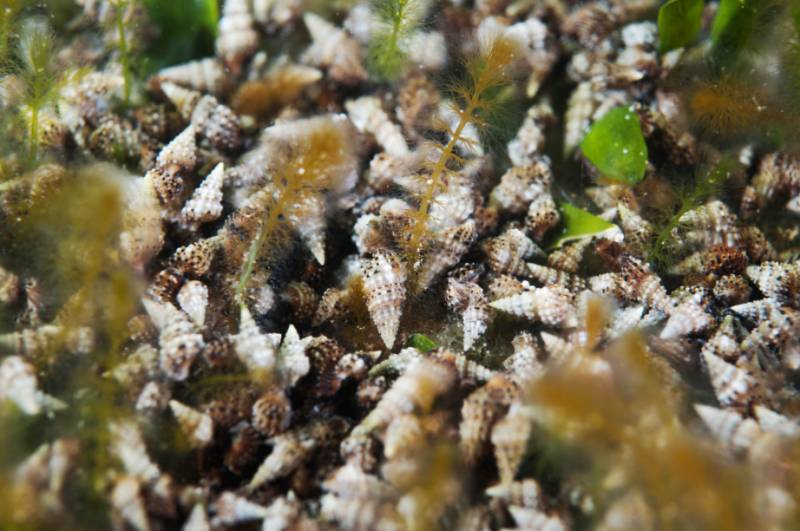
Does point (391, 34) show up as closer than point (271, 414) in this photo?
No

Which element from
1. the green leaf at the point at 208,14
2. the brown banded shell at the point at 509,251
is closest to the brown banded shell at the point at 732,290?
the brown banded shell at the point at 509,251

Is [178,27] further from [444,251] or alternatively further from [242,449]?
[242,449]

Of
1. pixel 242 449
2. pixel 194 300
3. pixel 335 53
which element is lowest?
pixel 242 449

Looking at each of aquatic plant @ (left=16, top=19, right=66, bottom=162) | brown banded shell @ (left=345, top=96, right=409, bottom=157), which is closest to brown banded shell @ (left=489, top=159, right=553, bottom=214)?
brown banded shell @ (left=345, top=96, right=409, bottom=157)

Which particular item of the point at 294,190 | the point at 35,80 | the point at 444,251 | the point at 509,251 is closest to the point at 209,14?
the point at 35,80

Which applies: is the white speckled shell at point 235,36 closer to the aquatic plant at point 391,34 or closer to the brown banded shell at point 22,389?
the aquatic plant at point 391,34

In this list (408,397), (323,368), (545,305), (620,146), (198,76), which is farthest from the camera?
(198,76)

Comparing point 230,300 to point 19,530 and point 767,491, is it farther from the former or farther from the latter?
point 767,491
